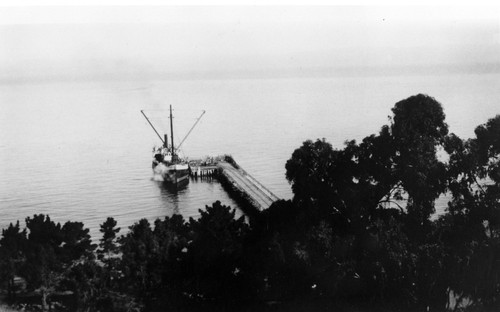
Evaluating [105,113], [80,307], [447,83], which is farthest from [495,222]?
[447,83]

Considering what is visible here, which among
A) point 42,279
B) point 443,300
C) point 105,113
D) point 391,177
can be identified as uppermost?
point 105,113

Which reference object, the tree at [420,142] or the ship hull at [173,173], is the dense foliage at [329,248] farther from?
the ship hull at [173,173]

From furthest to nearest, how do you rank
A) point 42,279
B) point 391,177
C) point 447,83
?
point 447,83 < point 391,177 < point 42,279

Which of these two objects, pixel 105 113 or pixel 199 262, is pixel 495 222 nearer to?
pixel 199 262

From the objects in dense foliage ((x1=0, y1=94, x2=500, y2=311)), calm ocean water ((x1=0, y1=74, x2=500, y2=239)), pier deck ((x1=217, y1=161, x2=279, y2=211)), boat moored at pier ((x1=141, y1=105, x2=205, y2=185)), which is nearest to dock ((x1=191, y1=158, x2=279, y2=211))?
pier deck ((x1=217, y1=161, x2=279, y2=211))

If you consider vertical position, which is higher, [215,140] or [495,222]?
[215,140]

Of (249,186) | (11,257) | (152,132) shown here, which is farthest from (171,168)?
(11,257)

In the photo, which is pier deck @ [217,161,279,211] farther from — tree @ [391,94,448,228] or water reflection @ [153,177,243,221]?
tree @ [391,94,448,228]
